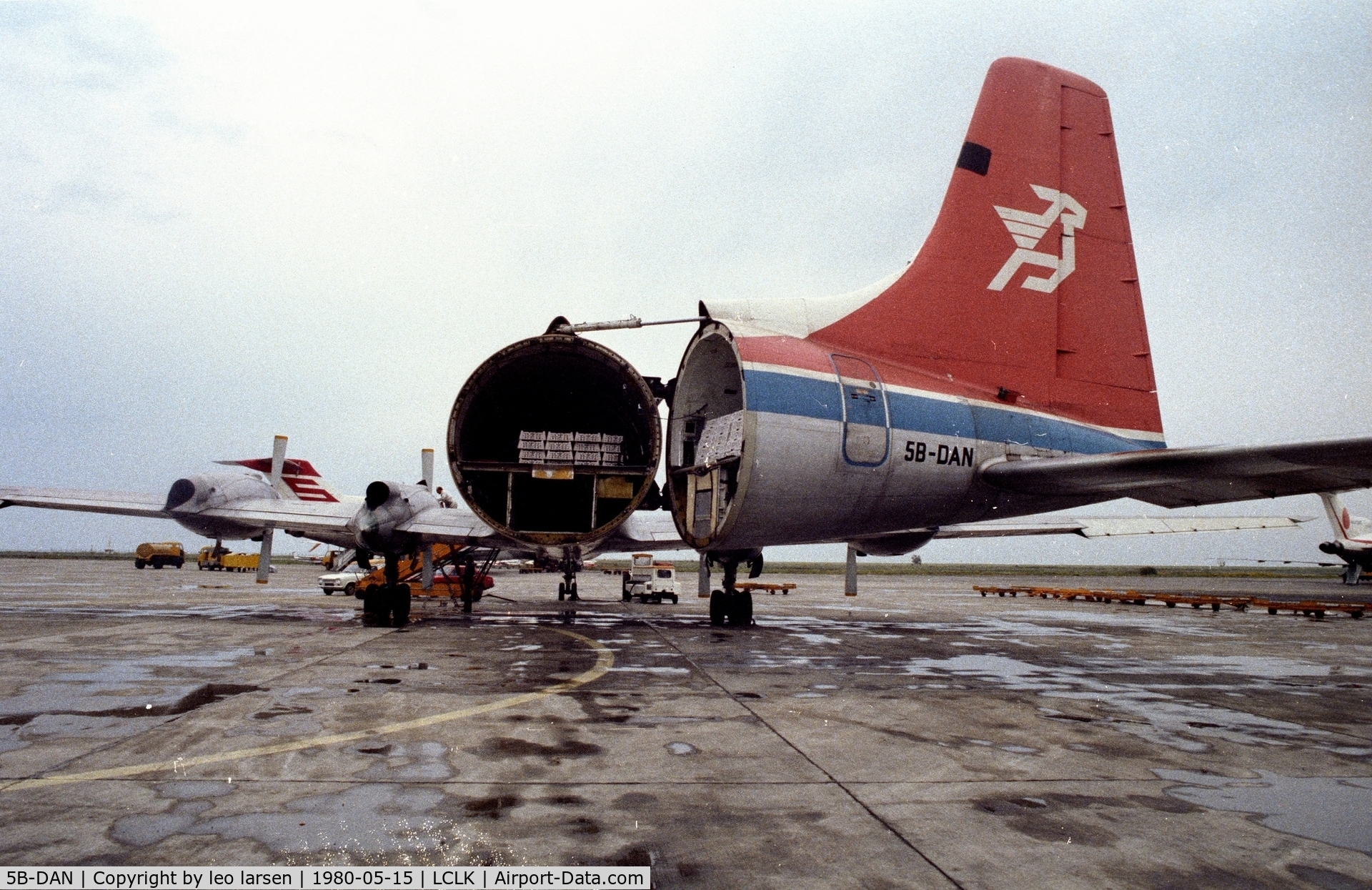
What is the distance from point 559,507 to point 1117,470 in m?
8.47

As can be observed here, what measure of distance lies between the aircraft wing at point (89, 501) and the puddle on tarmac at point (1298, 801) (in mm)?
18738

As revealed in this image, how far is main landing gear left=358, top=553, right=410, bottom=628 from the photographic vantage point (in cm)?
1538

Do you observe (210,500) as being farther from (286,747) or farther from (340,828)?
(340,828)

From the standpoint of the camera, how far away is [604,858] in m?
3.46

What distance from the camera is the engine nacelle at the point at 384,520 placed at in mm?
15086

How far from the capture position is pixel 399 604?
50.7 feet

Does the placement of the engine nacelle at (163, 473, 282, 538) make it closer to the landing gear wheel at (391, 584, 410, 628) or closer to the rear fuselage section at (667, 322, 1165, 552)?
the landing gear wheel at (391, 584, 410, 628)

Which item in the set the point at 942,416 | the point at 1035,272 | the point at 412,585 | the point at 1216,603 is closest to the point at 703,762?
the point at 942,416

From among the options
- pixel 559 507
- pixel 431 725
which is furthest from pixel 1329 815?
pixel 559 507

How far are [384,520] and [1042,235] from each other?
480 inches

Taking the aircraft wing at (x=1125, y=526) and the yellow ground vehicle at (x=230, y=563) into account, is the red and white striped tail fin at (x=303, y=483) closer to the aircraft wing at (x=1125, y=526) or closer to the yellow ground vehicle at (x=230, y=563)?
the aircraft wing at (x=1125, y=526)

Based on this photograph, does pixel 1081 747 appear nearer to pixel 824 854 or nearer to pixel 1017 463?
pixel 824 854

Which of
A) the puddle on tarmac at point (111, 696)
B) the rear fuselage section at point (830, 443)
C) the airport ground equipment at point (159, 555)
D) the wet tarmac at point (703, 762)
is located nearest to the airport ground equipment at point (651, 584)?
the rear fuselage section at point (830, 443)

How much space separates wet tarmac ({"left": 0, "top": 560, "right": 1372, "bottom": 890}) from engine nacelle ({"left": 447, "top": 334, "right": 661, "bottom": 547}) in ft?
7.54
